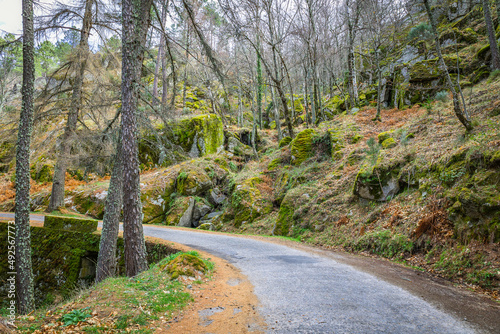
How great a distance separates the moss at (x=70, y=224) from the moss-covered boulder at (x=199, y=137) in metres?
10.8

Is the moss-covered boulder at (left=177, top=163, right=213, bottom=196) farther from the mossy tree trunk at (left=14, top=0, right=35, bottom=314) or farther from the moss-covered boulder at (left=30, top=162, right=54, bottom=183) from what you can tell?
the moss-covered boulder at (left=30, top=162, right=54, bottom=183)

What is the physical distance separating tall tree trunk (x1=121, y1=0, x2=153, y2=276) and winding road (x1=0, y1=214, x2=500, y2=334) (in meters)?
2.51

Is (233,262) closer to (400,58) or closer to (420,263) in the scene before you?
(420,263)

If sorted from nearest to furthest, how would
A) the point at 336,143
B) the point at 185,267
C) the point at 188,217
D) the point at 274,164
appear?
the point at 185,267 < the point at 336,143 < the point at 188,217 < the point at 274,164

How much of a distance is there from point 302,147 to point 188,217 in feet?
25.7

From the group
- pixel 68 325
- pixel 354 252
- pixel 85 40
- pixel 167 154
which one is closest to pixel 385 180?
pixel 354 252

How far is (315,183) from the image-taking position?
38.7 feet

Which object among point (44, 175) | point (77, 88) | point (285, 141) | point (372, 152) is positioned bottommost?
point (44, 175)

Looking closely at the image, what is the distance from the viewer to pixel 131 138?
18.8 ft

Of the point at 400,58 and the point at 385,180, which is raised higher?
the point at 400,58

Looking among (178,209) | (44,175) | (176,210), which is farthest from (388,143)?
(44,175)

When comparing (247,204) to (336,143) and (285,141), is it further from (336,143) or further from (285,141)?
(285,141)

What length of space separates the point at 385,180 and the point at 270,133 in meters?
18.6

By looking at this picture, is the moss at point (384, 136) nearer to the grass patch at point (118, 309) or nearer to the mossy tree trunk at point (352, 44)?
the mossy tree trunk at point (352, 44)
